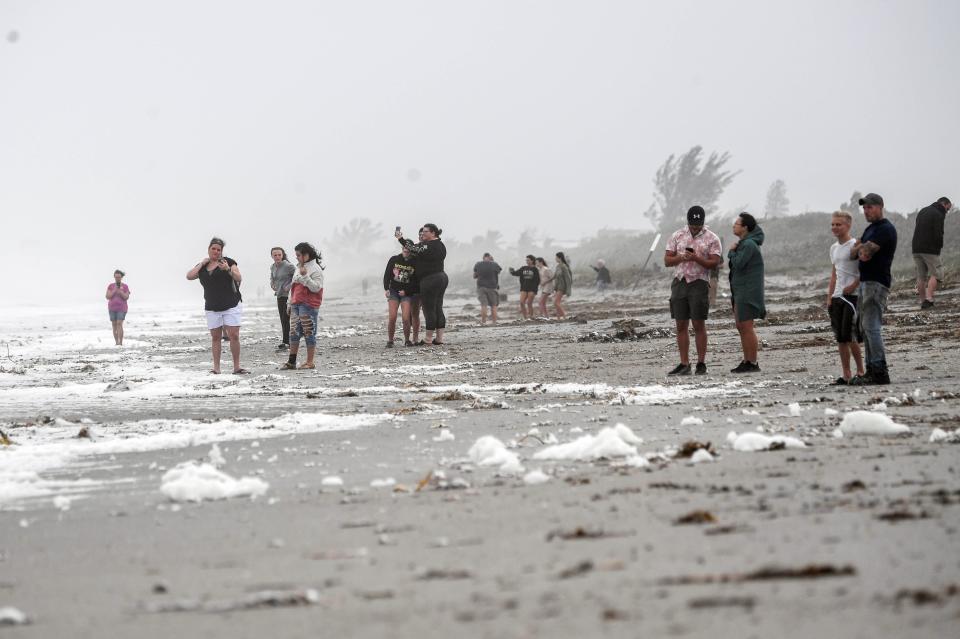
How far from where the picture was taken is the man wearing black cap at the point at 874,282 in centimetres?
Result: 898

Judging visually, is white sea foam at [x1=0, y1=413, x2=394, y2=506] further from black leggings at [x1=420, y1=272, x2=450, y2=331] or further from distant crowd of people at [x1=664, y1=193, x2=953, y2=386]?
black leggings at [x1=420, y1=272, x2=450, y2=331]

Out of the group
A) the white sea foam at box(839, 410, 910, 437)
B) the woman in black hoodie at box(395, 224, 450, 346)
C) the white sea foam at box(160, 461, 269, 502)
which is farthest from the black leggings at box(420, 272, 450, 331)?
the white sea foam at box(160, 461, 269, 502)

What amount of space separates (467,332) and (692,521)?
55.8 ft

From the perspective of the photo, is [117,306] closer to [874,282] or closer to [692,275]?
[692,275]

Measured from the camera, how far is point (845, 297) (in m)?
9.47

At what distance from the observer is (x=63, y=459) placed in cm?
642

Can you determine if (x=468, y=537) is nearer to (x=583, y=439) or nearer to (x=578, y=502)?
(x=578, y=502)

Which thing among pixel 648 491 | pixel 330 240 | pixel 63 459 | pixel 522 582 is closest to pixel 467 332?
pixel 63 459

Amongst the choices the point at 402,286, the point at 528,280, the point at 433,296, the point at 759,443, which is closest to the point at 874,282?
the point at 759,443

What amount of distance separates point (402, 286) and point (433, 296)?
1.69ft

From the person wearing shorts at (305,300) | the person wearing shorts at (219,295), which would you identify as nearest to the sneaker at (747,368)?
the person wearing shorts at (305,300)

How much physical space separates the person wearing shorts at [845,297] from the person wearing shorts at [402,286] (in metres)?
8.03

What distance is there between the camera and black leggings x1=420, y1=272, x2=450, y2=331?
54.1 feet

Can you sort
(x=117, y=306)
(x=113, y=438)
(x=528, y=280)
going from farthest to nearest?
(x=528, y=280), (x=117, y=306), (x=113, y=438)
